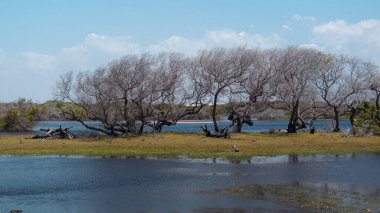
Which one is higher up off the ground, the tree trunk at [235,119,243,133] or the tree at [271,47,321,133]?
the tree at [271,47,321,133]

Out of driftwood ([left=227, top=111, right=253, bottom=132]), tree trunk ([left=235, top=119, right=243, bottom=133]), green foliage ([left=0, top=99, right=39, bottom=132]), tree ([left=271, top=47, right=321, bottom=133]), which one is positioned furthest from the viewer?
green foliage ([left=0, top=99, right=39, bottom=132])

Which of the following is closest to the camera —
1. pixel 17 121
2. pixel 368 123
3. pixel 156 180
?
pixel 156 180

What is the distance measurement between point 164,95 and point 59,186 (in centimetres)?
4012

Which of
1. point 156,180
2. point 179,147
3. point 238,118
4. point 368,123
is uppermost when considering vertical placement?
point 238,118

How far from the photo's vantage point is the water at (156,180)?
23109 mm

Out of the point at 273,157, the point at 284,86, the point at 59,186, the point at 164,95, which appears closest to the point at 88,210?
→ the point at 59,186

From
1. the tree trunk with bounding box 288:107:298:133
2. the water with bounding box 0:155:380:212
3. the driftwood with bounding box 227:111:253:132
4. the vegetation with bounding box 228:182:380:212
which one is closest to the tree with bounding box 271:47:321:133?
the tree trunk with bounding box 288:107:298:133

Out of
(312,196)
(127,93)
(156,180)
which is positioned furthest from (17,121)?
(312,196)

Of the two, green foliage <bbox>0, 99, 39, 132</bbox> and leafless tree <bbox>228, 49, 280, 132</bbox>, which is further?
green foliage <bbox>0, 99, 39, 132</bbox>

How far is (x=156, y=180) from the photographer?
30625 mm

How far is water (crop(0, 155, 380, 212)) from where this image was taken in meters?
23.1

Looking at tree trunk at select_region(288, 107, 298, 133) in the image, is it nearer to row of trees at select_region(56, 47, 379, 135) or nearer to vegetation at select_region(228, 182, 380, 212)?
row of trees at select_region(56, 47, 379, 135)

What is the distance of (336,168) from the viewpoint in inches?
1415

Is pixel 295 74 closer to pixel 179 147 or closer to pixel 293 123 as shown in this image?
pixel 293 123
